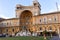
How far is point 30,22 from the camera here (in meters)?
68.5

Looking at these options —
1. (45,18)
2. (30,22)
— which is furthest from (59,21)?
(30,22)

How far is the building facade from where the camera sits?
200 ft

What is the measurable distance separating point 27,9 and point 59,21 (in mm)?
14844

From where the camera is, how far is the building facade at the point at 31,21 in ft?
200

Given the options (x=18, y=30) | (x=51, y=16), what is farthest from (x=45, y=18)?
(x=18, y=30)

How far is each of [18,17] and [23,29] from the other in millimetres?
5703

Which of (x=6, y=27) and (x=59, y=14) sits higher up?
(x=59, y=14)

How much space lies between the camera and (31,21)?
68125mm

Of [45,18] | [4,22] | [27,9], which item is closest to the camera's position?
[45,18]

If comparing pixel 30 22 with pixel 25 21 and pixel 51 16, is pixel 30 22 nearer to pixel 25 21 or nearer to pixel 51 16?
pixel 25 21

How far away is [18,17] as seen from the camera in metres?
68.8

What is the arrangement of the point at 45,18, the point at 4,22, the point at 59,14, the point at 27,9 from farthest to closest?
1. the point at 4,22
2. the point at 27,9
3. the point at 45,18
4. the point at 59,14

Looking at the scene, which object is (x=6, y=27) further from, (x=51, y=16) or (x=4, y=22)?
(x=51, y=16)

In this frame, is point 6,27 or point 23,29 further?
point 6,27
